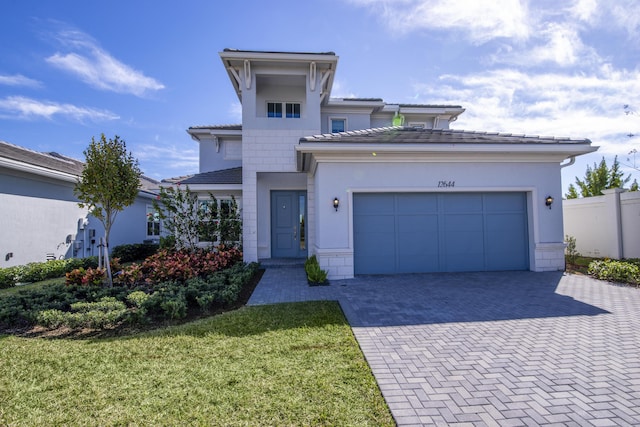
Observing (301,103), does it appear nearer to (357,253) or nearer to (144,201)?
(357,253)

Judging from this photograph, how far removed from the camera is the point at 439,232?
8641 mm

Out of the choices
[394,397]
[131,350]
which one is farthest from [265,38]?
[394,397]

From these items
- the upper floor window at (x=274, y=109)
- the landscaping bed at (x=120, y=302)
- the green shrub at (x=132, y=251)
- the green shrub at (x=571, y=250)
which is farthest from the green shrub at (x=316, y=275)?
the green shrub at (x=132, y=251)

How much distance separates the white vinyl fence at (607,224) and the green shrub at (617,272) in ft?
9.50

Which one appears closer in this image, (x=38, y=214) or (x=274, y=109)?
(x=38, y=214)

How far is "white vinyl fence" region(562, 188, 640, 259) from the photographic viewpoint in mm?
9555

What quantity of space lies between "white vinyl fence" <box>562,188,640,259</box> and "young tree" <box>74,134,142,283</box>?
1538 cm

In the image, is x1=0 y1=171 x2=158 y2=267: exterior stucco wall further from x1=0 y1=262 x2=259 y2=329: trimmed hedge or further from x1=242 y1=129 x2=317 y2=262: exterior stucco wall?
x1=242 y1=129 x2=317 y2=262: exterior stucco wall

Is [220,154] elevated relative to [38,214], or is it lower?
elevated

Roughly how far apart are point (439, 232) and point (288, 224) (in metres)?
5.89

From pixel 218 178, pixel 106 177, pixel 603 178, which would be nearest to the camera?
pixel 106 177

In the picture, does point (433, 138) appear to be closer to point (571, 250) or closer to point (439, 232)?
point (439, 232)

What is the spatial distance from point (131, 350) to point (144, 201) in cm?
1530

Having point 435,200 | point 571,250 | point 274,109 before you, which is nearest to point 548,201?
point 435,200
